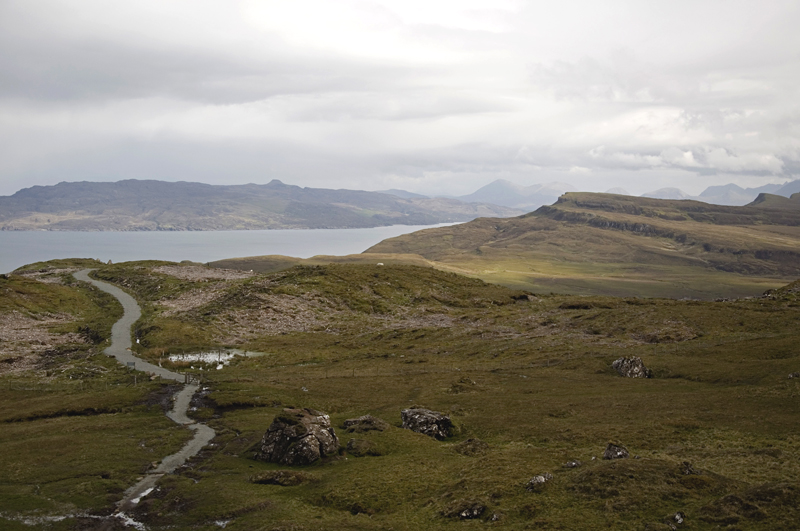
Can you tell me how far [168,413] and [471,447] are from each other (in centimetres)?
2698

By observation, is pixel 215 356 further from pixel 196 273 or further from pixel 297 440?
pixel 196 273

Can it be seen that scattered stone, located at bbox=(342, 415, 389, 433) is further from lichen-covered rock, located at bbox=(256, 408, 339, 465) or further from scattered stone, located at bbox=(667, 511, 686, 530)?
scattered stone, located at bbox=(667, 511, 686, 530)

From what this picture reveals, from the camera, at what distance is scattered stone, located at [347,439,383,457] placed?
3512cm

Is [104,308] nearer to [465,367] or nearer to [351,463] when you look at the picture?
[465,367]

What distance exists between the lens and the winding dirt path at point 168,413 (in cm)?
2995

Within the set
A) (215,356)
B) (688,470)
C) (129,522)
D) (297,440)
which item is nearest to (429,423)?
(297,440)

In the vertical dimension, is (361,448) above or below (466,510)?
below

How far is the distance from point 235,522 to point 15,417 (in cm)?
3133

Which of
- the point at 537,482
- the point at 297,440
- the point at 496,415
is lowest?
the point at 496,415

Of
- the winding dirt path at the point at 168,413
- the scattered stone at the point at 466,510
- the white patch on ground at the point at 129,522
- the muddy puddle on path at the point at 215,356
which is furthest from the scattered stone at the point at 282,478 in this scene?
the muddy puddle on path at the point at 215,356

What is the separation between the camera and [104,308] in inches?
4210

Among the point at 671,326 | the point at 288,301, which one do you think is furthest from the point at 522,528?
the point at 288,301

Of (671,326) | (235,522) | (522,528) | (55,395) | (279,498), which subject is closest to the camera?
(522,528)

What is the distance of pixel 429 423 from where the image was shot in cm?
4009
